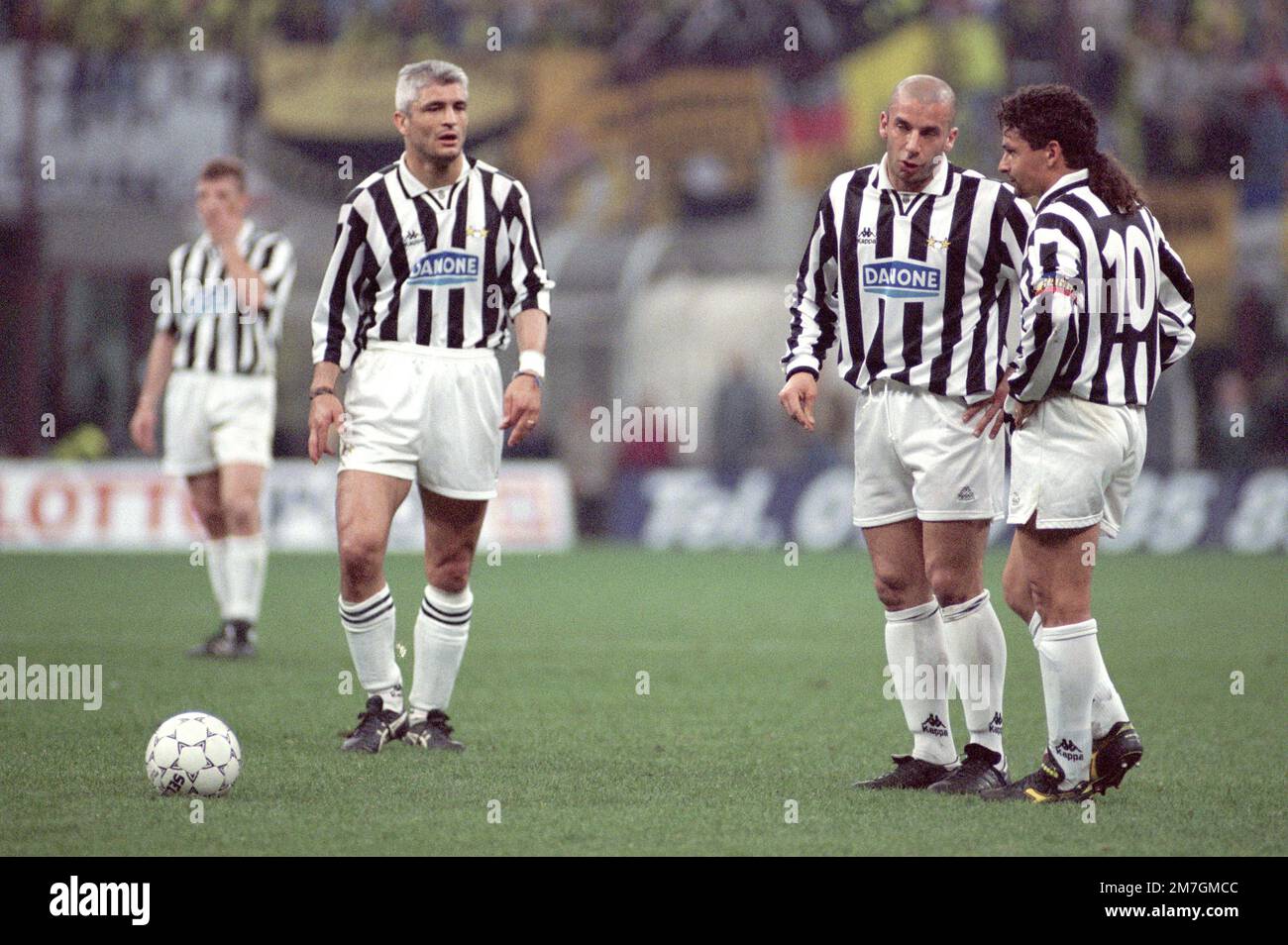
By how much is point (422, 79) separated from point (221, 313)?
3.69 m

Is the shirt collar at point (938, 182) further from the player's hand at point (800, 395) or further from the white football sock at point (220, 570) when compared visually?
the white football sock at point (220, 570)

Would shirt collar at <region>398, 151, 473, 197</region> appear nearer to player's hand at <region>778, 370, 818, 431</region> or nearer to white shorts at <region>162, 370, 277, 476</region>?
player's hand at <region>778, 370, 818, 431</region>

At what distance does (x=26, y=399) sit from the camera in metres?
22.1

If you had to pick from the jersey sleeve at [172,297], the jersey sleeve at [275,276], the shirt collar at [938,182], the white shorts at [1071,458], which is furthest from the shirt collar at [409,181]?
the jersey sleeve at [172,297]

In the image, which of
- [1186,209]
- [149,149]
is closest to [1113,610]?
[1186,209]

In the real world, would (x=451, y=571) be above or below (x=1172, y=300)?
below

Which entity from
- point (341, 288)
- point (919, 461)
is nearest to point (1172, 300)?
point (919, 461)

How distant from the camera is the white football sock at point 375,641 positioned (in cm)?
650

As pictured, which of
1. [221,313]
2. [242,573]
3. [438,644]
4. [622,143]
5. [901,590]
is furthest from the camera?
[622,143]

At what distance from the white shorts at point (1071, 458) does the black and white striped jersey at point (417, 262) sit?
194 cm

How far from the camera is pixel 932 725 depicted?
5.89 metres

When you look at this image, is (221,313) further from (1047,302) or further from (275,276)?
(1047,302)
